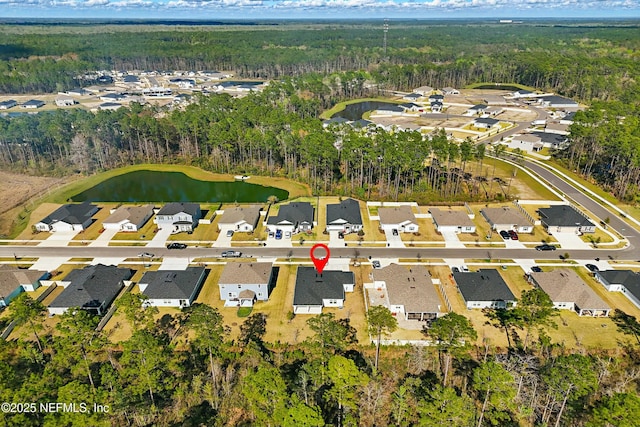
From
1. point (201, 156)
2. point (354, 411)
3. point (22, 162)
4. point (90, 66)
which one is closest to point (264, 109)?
point (201, 156)

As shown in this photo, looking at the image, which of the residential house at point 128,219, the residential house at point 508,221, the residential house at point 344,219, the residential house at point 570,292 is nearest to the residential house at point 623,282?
the residential house at point 570,292

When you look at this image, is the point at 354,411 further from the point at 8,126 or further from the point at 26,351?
the point at 8,126

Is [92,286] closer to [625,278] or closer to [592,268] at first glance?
[592,268]

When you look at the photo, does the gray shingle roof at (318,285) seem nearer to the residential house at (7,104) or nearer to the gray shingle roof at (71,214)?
the gray shingle roof at (71,214)

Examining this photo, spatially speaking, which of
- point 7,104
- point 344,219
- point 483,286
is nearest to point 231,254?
point 344,219

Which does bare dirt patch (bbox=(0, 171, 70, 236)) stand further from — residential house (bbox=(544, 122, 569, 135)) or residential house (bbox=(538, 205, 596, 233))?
residential house (bbox=(544, 122, 569, 135))

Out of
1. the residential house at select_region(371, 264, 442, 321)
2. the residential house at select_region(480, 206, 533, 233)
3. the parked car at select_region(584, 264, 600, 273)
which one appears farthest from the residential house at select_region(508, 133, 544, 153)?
the residential house at select_region(371, 264, 442, 321)

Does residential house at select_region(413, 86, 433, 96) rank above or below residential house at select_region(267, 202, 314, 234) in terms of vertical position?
above

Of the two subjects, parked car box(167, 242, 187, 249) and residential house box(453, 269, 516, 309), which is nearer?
residential house box(453, 269, 516, 309)
